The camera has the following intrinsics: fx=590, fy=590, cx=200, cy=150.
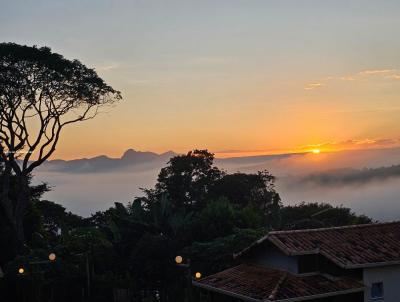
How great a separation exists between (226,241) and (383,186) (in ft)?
460

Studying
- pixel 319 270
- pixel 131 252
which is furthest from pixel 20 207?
pixel 319 270

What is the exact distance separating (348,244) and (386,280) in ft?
6.00

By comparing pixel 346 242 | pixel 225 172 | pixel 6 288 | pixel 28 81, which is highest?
pixel 28 81

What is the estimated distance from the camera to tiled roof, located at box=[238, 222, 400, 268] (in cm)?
2064

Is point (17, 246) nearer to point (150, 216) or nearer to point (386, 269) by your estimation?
point (150, 216)

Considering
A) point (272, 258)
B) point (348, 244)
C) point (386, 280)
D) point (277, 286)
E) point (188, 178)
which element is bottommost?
point (386, 280)

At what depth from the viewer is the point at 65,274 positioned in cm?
3009

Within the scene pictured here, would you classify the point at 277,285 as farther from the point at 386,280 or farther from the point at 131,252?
the point at 131,252

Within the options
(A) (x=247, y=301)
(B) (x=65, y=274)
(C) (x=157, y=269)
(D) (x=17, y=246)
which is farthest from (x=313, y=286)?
(D) (x=17, y=246)

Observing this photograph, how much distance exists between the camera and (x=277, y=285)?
19953mm

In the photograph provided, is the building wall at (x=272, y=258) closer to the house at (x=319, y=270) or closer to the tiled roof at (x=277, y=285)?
the house at (x=319, y=270)

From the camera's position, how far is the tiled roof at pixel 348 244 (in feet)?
67.7

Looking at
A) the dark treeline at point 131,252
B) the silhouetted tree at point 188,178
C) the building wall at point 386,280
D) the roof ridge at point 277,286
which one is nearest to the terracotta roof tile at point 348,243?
the building wall at point 386,280

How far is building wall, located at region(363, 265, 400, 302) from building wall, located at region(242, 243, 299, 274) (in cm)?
249
